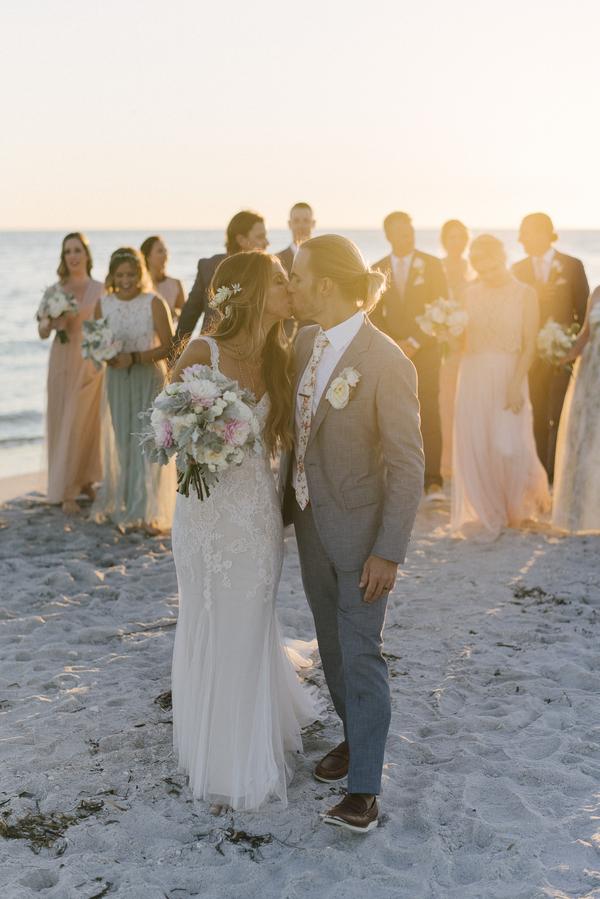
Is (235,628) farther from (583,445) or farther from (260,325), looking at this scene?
(583,445)

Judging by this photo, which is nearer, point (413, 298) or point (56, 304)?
point (56, 304)

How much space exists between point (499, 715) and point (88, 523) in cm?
500

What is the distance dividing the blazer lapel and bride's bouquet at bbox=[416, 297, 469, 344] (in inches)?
196

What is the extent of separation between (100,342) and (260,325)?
4.79 meters

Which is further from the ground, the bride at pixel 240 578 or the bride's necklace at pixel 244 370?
the bride's necklace at pixel 244 370

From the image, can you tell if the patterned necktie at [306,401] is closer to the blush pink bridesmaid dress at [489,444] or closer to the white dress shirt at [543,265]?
the blush pink bridesmaid dress at [489,444]

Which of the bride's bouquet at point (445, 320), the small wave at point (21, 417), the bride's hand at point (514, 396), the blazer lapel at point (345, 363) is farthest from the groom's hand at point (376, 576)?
the small wave at point (21, 417)

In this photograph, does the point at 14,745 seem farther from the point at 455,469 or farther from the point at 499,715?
the point at 455,469

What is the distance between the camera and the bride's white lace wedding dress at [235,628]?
415 centimetres

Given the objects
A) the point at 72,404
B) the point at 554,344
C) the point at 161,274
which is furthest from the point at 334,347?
the point at 161,274

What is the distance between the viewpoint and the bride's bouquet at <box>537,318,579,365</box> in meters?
8.81

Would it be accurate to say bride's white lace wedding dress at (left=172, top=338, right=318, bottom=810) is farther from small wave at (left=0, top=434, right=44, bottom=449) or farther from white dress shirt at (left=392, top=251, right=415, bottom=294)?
small wave at (left=0, top=434, right=44, bottom=449)

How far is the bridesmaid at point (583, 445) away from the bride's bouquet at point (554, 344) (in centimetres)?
37

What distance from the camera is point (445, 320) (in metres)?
8.81
